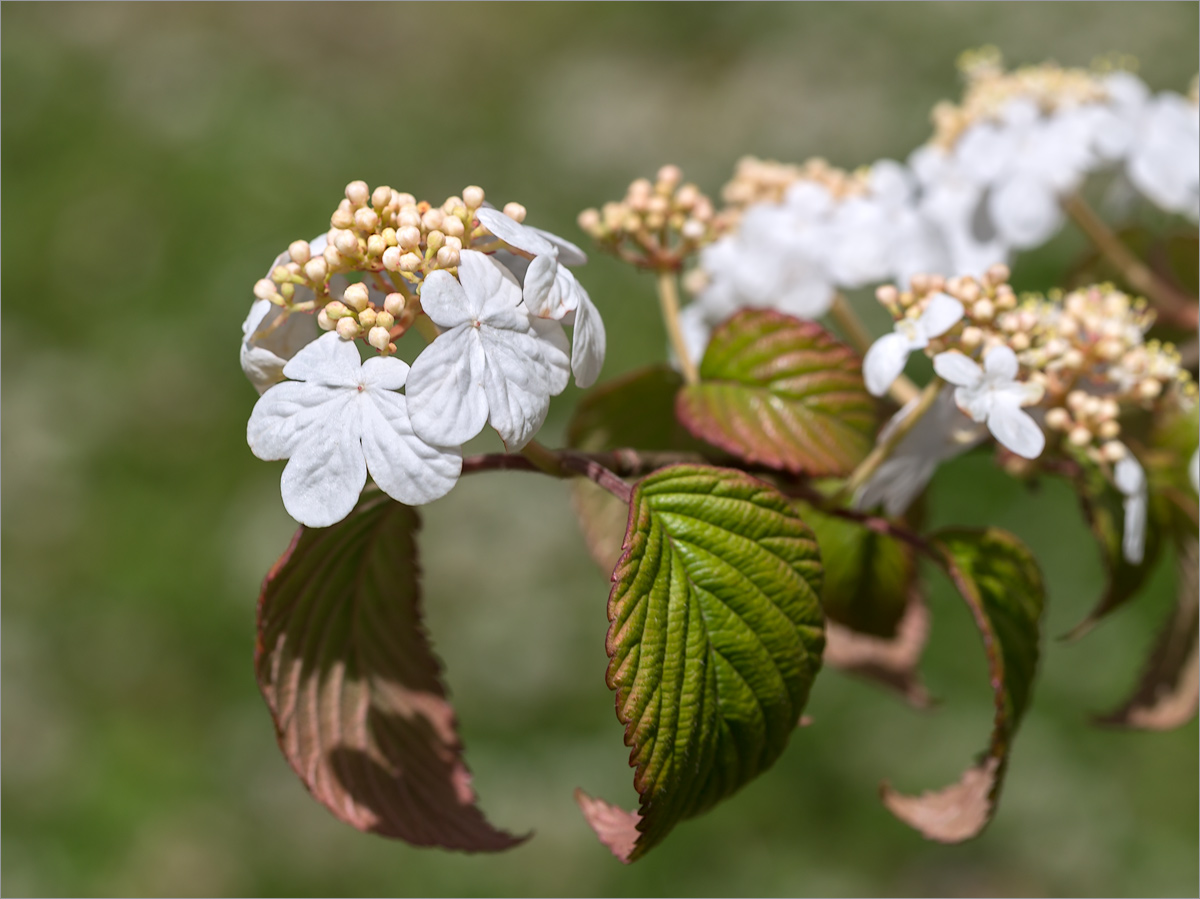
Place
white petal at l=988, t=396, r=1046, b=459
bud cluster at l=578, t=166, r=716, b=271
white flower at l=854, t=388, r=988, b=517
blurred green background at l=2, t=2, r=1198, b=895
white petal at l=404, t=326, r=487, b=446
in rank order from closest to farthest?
white petal at l=404, t=326, r=487, b=446 → white petal at l=988, t=396, r=1046, b=459 → white flower at l=854, t=388, r=988, b=517 → bud cluster at l=578, t=166, r=716, b=271 → blurred green background at l=2, t=2, r=1198, b=895

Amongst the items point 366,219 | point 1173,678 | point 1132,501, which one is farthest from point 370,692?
point 1173,678

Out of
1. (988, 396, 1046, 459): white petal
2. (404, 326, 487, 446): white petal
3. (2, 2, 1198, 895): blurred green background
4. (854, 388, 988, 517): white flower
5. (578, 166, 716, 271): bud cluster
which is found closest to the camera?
(404, 326, 487, 446): white petal

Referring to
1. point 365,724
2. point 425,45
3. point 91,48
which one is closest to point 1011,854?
point 365,724

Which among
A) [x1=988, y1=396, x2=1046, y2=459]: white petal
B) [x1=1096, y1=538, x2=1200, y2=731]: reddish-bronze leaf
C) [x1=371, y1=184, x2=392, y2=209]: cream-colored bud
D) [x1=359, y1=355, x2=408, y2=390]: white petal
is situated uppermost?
[x1=371, y1=184, x2=392, y2=209]: cream-colored bud

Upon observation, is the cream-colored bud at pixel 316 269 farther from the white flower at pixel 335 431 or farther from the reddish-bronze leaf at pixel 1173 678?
the reddish-bronze leaf at pixel 1173 678

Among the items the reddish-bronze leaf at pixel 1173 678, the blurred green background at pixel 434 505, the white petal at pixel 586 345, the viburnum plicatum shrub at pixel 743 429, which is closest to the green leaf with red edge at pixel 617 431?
the viburnum plicatum shrub at pixel 743 429

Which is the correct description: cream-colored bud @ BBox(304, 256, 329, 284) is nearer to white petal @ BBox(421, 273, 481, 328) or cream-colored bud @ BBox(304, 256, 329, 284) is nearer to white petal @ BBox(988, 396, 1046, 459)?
white petal @ BBox(421, 273, 481, 328)

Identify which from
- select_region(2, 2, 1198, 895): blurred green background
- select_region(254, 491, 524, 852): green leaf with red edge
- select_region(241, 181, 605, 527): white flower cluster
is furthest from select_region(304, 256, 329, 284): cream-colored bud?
select_region(2, 2, 1198, 895): blurred green background
